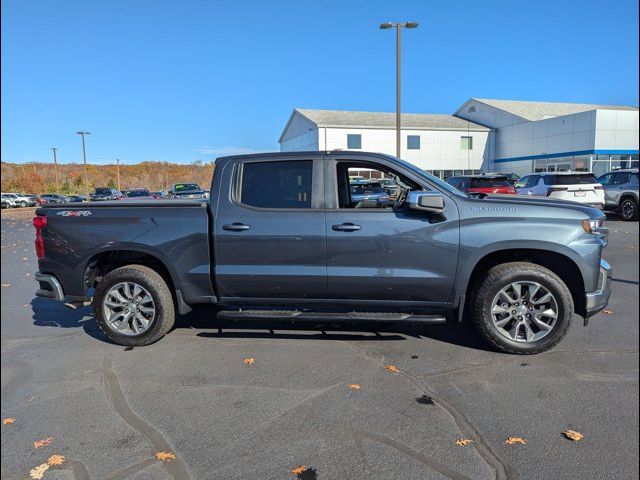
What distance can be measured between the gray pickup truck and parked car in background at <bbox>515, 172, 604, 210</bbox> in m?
11.5

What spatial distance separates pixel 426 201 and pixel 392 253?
573 mm

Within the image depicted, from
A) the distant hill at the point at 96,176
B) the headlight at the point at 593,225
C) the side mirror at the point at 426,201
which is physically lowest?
the headlight at the point at 593,225

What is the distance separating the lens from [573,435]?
2842 millimetres

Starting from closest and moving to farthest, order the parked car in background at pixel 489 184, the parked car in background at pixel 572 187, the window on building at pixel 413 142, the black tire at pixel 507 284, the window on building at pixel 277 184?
the black tire at pixel 507 284
the window on building at pixel 277 184
the parked car in background at pixel 572 187
the parked car in background at pixel 489 184
the window on building at pixel 413 142

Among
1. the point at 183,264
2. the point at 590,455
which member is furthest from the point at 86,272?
the point at 590,455

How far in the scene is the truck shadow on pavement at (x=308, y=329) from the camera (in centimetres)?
468

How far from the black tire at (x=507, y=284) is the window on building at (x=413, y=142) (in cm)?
4149

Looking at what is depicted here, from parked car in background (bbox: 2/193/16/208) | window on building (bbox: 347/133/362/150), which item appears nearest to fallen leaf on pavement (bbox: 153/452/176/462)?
window on building (bbox: 347/133/362/150)

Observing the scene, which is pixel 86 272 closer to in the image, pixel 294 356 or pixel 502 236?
pixel 294 356

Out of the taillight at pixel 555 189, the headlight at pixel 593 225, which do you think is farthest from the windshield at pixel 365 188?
the taillight at pixel 555 189

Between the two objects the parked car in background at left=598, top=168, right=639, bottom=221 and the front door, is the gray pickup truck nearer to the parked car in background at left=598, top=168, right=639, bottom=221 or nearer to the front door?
the front door

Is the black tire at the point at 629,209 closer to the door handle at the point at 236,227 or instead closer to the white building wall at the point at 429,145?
the door handle at the point at 236,227

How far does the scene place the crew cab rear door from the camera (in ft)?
13.8

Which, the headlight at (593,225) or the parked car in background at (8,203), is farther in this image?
the parked car in background at (8,203)
